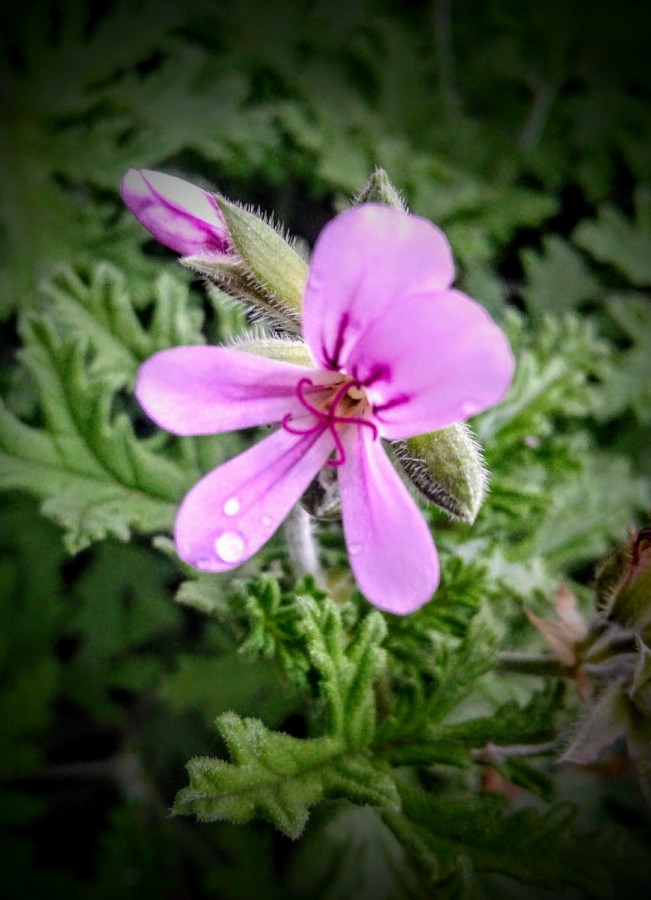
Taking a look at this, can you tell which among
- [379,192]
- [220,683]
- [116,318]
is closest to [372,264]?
[379,192]

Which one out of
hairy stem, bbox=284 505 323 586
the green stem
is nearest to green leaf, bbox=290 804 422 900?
the green stem

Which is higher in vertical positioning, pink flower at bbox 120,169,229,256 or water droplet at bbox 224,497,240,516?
pink flower at bbox 120,169,229,256

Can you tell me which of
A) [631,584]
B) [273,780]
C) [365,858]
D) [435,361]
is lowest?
[365,858]

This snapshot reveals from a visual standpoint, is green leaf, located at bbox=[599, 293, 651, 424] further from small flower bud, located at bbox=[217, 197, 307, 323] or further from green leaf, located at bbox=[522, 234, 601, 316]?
small flower bud, located at bbox=[217, 197, 307, 323]

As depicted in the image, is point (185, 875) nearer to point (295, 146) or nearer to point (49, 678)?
point (49, 678)

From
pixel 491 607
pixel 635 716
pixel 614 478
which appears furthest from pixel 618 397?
pixel 635 716

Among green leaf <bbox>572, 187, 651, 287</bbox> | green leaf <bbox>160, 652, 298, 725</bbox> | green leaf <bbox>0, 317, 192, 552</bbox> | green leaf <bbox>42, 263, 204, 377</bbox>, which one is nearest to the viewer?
green leaf <bbox>0, 317, 192, 552</bbox>

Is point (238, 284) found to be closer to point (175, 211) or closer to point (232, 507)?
point (175, 211)
